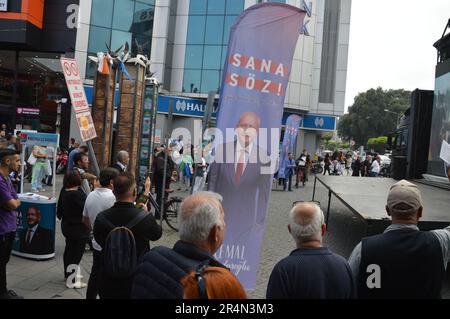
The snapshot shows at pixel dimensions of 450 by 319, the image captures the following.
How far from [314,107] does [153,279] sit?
34996 millimetres

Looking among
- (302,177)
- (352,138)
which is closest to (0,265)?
(302,177)

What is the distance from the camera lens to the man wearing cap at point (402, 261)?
2760mm

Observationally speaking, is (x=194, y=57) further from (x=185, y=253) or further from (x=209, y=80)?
(x=185, y=253)

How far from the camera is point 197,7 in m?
33.6

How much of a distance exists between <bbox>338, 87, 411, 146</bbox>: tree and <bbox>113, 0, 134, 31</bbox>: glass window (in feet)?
178

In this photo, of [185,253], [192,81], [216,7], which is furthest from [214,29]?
[185,253]

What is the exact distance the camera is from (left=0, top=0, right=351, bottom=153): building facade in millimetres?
29859

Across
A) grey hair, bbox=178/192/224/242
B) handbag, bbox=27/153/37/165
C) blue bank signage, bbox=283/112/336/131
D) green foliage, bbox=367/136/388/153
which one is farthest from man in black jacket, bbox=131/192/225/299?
green foliage, bbox=367/136/388/153

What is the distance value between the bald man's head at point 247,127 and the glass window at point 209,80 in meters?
28.7

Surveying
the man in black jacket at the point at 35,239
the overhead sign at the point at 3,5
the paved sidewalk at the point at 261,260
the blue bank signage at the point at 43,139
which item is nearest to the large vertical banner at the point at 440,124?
the paved sidewalk at the point at 261,260

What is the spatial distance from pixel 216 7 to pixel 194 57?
13.0ft

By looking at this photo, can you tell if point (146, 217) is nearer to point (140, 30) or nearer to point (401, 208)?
point (401, 208)

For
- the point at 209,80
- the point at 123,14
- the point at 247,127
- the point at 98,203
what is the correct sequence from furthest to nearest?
1. the point at 209,80
2. the point at 123,14
3. the point at 247,127
4. the point at 98,203

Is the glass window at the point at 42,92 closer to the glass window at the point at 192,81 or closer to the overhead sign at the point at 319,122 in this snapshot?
the glass window at the point at 192,81
